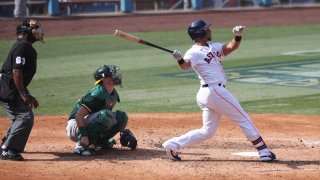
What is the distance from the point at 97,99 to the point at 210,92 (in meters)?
1.34

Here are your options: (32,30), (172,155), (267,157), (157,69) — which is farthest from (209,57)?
(157,69)

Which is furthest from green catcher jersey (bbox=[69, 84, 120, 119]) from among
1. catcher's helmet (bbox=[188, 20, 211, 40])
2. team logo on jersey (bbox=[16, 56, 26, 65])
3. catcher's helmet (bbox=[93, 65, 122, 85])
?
catcher's helmet (bbox=[188, 20, 211, 40])

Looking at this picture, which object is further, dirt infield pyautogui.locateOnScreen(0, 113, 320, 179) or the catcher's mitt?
the catcher's mitt

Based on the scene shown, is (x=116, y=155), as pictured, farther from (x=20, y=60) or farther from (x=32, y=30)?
(x=32, y=30)

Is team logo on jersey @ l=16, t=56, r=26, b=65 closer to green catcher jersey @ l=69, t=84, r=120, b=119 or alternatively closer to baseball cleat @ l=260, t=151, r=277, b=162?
green catcher jersey @ l=69, t=84, r=120, b=119

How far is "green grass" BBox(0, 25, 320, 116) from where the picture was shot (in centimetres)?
1276

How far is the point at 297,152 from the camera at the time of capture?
29.1ft

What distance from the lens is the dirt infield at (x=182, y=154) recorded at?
25.3ft

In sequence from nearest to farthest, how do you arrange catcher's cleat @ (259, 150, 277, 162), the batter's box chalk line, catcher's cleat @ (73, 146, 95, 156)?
catcher's cleat @ (259, 150, 277, 162), catcher's cleat @ (73, 146, 95, 156), the batter's box chalk line

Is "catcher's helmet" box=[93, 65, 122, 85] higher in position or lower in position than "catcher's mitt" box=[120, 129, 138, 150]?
higher

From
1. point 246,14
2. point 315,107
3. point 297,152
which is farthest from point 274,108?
point 246,14

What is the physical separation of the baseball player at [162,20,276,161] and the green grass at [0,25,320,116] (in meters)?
3.84

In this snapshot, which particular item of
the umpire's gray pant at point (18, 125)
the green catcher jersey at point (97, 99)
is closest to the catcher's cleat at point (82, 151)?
the green catcher jersey at point (97, 99)

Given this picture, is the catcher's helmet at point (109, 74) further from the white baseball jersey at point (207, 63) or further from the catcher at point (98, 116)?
the white baseball jersey at point (207, 63)
